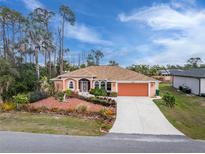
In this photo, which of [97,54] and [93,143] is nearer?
[93,143]

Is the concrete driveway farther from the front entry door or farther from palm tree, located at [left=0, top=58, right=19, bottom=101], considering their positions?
palm tree, located at [left=0, top=58, right=19, bottom=101]

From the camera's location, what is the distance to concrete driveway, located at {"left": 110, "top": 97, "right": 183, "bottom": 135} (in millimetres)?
13352

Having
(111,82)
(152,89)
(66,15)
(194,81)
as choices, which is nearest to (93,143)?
(111,82)

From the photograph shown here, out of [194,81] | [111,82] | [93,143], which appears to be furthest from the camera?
[194,81]

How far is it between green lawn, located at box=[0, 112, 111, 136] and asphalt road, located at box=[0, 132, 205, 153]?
1.10 m

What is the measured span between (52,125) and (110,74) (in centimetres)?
Result: 1883

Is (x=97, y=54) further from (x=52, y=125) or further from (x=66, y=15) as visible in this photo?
(x=52, y=125)

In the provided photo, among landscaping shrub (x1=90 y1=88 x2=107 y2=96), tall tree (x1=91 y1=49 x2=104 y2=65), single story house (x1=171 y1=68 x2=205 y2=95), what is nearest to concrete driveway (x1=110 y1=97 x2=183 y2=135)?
landscaping shrub (x1=90 y1=88 x2=107 y2=96)

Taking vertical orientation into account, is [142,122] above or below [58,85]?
below

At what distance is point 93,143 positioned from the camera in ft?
33.2

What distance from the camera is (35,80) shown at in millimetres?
34781

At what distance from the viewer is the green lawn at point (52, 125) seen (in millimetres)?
12562

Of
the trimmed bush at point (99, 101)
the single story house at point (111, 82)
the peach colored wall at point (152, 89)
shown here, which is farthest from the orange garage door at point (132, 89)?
the trimmed bush at point (99, 101)

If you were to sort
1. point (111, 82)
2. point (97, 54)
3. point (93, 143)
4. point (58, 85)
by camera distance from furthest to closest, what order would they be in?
point (97, 54) → point (58, 85) → point (111, 82) → point (93, 143)
